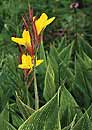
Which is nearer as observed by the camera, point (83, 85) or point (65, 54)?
point (83, 85)

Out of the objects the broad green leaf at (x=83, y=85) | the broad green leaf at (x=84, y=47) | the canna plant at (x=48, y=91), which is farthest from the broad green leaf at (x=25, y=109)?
the broad green leaf at (x=84, y=47)

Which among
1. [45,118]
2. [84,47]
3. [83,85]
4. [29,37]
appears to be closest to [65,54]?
[84,47]

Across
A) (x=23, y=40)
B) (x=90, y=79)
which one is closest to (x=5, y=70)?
(x=90, y=79)

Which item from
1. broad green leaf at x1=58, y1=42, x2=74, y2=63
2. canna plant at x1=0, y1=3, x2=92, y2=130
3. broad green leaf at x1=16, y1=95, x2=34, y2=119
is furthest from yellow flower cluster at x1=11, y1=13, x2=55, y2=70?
broad green leaf at x1=58, y1=42, x2=74, y2=63

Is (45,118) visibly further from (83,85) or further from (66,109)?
(83,85)

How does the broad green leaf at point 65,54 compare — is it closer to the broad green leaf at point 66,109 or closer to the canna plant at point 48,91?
the canna plant at point 48,91

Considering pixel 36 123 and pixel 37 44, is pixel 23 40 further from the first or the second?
pixel 36 123

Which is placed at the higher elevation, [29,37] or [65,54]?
[29,37]
